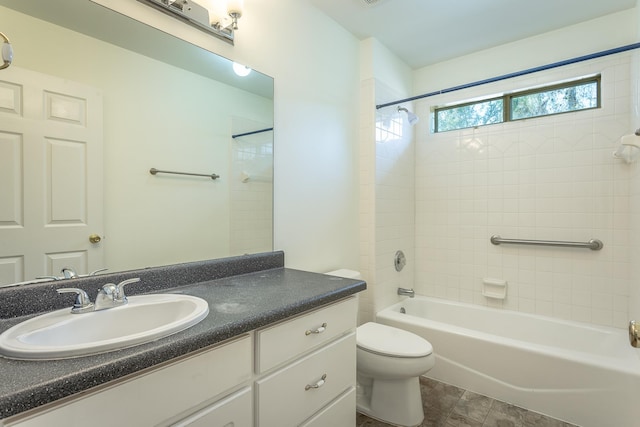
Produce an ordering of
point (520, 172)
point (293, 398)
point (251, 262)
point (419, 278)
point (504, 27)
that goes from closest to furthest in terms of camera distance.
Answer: point (293, 398) → point (251, 262) → point (504, 27) → point (520, 172) → point (419, 278)

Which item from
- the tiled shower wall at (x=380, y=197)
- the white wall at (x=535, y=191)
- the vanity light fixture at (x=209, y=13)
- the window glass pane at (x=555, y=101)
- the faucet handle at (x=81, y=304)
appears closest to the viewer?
the faucet handle at (x=81, y=304)

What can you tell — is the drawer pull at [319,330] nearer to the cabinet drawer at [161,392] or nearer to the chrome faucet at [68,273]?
the cabinet drawer at [161,392]

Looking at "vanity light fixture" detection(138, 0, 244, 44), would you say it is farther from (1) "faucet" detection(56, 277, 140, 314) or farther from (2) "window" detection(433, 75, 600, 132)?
(2) "window" detection(433, 75, 600, 132)

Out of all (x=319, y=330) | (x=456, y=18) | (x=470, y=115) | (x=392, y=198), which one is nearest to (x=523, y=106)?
(x=470, y=115)

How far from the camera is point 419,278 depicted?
2988 mm

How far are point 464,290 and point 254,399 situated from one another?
7.51 ft

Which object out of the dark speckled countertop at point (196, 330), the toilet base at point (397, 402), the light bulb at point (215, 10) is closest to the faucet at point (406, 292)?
the toilet base at point (397, 402)

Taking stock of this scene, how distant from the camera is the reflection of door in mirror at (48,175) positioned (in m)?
0.95

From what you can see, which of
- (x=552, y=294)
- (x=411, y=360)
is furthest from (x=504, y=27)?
(x=411, y=360)

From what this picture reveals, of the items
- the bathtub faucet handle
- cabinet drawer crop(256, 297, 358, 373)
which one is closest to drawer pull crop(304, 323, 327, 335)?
cabinet drawer crop(256, 297, 358, 373)

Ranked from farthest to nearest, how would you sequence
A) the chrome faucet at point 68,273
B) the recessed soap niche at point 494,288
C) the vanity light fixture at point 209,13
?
the recessed soap niche at point 494,288 < the vanity light fixture at point 209,13 < the chrome faucet at point 68,273

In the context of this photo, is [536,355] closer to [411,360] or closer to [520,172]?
[411,360]

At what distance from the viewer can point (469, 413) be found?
71.8 inches

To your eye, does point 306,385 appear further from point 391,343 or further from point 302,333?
point 391,343
